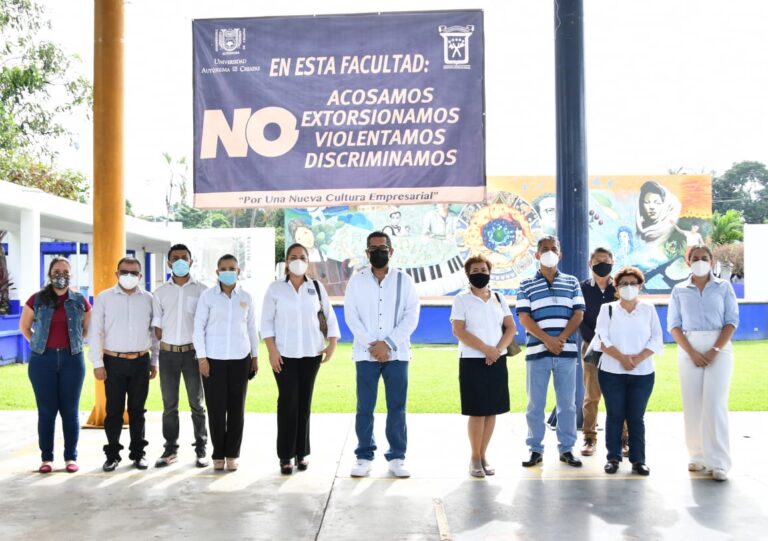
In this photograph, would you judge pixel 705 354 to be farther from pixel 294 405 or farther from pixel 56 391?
pixel 56 391

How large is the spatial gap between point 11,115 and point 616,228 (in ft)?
65.9

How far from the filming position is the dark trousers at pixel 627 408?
19.4ft

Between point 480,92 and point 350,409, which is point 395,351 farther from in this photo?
point 350,409

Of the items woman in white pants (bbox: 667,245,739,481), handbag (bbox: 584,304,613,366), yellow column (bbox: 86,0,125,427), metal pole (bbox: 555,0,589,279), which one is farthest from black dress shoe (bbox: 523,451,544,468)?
yellow column (bbox: 86,0,125,427)

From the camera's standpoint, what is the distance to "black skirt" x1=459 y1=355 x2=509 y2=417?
5828 mm

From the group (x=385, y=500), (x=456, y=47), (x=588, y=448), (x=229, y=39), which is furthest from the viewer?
(x=229, y=39)

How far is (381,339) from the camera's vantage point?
19.3ft

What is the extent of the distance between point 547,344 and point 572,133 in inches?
95.5

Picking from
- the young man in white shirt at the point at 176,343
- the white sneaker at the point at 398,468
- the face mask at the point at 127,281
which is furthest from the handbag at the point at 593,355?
the face mask at the point at 127,281

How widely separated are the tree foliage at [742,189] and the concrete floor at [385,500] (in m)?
62.0

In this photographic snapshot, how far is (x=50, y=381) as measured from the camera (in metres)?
5.92

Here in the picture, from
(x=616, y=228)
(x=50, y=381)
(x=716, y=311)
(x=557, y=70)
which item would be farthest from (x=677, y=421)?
(x=616, y=228)

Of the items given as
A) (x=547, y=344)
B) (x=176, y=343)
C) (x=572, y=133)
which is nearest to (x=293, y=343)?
(x=176, y=343)

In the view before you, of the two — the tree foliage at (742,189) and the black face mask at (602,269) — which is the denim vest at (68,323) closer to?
the black face mask at (602,269)
